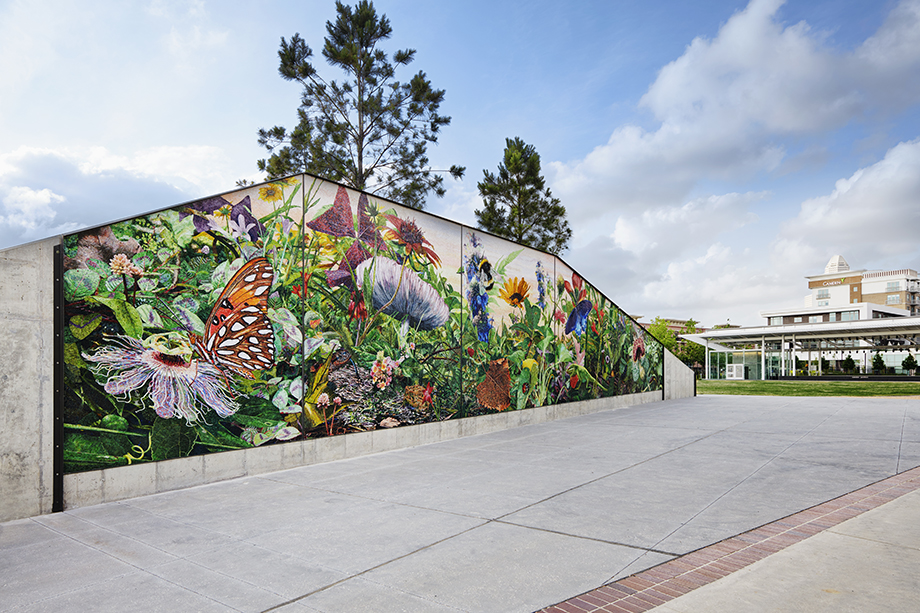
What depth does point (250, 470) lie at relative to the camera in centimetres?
731

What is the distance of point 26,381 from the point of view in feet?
17.8

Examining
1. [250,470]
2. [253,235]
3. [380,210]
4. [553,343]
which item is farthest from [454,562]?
[553,343]

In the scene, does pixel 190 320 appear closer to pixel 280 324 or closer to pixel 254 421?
pixel 280 324

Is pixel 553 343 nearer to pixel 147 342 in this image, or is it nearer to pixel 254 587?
pixel 147 342

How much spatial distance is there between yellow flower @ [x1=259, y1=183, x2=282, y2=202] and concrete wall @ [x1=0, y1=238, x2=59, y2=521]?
2.73m

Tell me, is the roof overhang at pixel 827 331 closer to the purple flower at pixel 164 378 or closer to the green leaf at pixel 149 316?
the purple flower at pixel 164 378

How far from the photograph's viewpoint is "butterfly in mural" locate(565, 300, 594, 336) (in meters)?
14.5

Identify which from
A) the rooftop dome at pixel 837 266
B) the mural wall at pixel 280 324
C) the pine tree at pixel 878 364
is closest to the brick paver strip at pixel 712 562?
the mural wall at pixel 280 324

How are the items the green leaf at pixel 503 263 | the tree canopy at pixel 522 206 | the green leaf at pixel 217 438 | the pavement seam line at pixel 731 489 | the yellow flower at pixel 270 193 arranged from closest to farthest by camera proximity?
1. the pavement seam line at pixel 731 489
2. the green leaf at pixel 217 438
3. the yellow flower at pixel 270 193
4. the green leaf at pixel 503 263
5. the tree canopy at pixel 522 206

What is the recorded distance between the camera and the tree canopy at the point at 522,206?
32.4m

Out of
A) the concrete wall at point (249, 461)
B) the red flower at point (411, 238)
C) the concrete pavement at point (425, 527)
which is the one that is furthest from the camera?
the red flower at point (411, 238)

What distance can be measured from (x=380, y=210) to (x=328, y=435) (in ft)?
12.7

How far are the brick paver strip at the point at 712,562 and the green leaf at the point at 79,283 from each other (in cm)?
560

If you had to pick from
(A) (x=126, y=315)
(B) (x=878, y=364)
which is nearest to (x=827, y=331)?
(B) (x=878, y=364)
